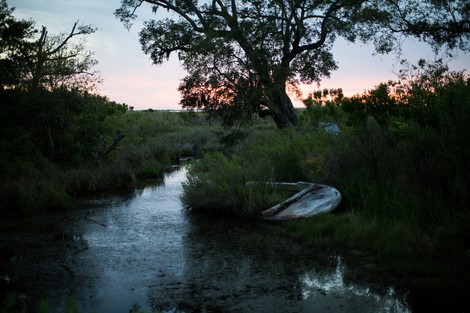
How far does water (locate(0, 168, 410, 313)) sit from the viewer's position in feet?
17.0

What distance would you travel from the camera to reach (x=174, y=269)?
6.38m

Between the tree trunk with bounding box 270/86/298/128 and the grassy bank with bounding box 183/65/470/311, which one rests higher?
the tree trunk with bounding box 270/86/298/128

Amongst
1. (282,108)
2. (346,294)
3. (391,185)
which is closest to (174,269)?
(346,294)

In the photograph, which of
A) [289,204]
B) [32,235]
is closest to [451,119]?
[289,204]

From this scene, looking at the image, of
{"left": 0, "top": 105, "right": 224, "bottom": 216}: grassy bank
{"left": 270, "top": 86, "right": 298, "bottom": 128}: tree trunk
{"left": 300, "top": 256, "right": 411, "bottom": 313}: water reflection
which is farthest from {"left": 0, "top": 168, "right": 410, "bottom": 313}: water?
{"left": 270, "top": 86, "right": 298, "bottom": 128}: tree trunk

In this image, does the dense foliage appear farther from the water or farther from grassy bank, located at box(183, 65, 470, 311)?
grassy bank, located at box(183, 65, 470, 311)

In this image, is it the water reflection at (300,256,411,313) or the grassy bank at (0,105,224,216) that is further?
the grassy bank at (0,105,224,216)

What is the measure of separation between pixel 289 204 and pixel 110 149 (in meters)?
8.44

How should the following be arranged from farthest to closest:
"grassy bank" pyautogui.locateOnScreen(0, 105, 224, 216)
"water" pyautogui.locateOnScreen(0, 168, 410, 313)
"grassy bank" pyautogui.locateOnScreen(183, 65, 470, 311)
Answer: "grassy bank" pyautogui.locateOnScreen(0, 105, 224, 216)
"grassy bank" pyautogui.locateOnScreen(183, 65, 470, 311)
"water" pyautogui.locateOnScreen(0, 168, 410, 313)

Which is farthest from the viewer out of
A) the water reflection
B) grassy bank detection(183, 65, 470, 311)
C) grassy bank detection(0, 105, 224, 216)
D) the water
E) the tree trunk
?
the tree trunk

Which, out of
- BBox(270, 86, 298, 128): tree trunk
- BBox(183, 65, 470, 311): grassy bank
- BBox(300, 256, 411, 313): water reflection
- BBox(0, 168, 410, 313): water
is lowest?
BBox(300, 256, 411, 313): water reflection

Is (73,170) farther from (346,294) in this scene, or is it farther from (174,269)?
(346,294)

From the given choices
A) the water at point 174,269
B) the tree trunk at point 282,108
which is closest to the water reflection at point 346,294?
the water at point 174,269

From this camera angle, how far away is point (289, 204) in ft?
30.6
